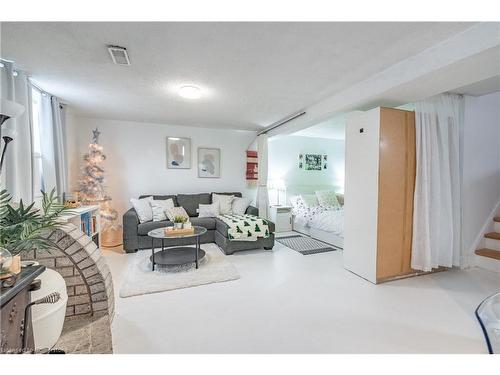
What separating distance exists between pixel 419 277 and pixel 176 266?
3.03m

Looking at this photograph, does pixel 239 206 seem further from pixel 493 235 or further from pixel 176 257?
pixel 493 235

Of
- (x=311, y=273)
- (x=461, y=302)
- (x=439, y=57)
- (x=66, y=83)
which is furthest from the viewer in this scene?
(x=311, y=273)

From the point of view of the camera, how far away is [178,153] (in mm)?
5004

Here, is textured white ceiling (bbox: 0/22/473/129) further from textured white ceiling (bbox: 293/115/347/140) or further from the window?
textured white ceiling (bbox: 293/115/347/140)

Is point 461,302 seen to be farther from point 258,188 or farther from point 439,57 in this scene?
point 258,188

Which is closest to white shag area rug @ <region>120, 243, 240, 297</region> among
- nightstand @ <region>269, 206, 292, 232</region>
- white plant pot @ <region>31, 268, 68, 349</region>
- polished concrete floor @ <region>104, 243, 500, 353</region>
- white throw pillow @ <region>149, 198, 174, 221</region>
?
polished concrete floor @ <region>104, 243, 500, 353</region>

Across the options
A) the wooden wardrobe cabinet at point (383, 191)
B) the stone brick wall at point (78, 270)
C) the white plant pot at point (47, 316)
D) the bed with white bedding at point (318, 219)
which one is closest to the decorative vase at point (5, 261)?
the white plant pot at point (47, 316)

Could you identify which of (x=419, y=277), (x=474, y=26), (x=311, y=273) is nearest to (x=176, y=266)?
(x=311, y=273)

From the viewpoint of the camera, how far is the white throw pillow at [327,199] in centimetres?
555

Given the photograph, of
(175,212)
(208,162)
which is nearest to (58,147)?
(175,212)

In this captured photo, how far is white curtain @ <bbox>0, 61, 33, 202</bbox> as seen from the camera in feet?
7.35

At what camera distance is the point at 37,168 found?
3.02 metres

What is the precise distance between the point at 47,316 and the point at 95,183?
10.6 feet

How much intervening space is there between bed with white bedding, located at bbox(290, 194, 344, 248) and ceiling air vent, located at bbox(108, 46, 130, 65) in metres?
3.79
